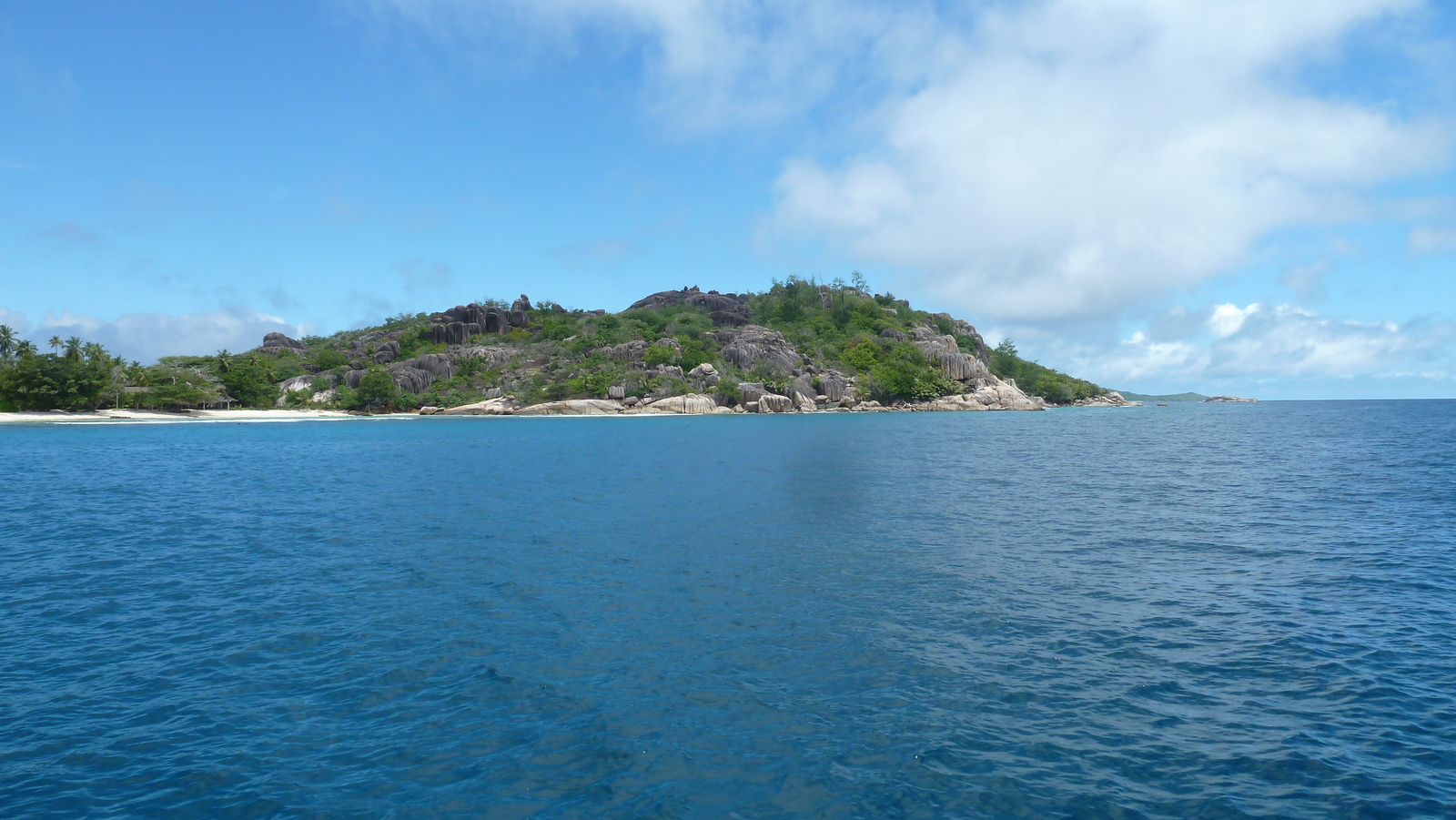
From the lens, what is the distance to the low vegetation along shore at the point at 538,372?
383ft

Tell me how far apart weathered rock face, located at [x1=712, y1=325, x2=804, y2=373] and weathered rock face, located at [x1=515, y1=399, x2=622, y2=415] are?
33.4m

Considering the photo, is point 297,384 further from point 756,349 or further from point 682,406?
point 756,349

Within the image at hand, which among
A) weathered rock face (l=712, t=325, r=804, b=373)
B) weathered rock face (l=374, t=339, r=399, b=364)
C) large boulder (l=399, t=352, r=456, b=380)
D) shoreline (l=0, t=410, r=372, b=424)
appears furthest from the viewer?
weathered rock face (l=374, t=339, r=399, b=364)

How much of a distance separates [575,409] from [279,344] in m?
89.7

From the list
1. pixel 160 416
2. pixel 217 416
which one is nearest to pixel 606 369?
pixel 217 416

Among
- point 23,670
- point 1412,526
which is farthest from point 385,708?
point 1412,526

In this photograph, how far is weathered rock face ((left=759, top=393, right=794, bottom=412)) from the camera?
143 metres

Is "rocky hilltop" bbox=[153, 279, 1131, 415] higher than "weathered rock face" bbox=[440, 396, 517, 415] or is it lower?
higher

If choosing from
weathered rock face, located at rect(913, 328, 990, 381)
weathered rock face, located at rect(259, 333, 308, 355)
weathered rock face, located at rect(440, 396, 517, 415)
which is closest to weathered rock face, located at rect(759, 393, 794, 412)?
weathered rock face, located at rect(913, 328, 990, 381)

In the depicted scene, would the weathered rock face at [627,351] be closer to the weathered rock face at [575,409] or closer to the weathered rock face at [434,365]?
the weathered rock face at [575,409]

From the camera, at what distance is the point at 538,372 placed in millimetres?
156750

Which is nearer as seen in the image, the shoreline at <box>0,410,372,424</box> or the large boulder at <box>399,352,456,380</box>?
the shoreline at <box>0,410,372,424</box>

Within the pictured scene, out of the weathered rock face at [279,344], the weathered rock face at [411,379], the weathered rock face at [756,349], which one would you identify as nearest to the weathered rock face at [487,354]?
the weathered rock face at [411,379]

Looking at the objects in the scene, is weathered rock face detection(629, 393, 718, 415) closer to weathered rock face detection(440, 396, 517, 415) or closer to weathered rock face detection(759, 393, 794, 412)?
weathered rock face detection(759, 393, 794, 412)
